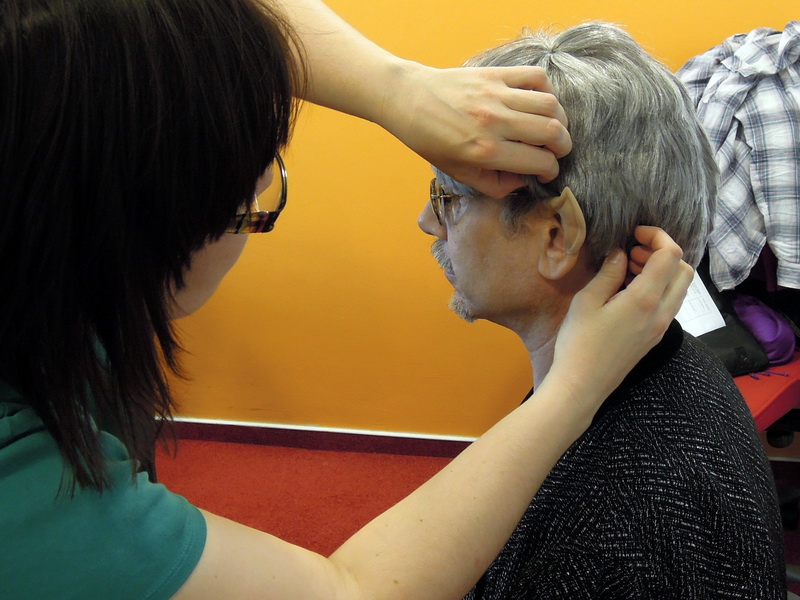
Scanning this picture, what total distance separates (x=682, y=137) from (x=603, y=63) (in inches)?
5.9

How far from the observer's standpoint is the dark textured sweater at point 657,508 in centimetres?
81

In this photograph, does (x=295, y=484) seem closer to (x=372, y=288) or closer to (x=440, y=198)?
(x=372, y=288)

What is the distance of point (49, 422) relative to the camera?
0.61 metres

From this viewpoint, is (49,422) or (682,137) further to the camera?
(682,137)

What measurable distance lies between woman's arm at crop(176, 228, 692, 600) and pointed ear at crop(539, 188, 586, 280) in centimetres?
8

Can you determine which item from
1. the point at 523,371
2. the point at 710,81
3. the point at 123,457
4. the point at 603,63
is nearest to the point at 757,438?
the point at 603,63

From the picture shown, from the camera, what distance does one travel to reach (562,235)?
979 mm

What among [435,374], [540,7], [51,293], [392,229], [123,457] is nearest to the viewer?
[51,293]

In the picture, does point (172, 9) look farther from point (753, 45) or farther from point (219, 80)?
point (753, 45)

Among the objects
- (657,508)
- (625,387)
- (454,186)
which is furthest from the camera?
(454,186)

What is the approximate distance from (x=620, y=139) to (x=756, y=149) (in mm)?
1104

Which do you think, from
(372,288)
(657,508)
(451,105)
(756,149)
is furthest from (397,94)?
(372,288)

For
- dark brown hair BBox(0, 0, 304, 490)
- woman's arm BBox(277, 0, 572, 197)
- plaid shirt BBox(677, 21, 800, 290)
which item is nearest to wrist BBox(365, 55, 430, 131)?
woman's arm BBox(277, 0, 572, 197)

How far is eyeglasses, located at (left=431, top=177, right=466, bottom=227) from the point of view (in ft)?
3.52
